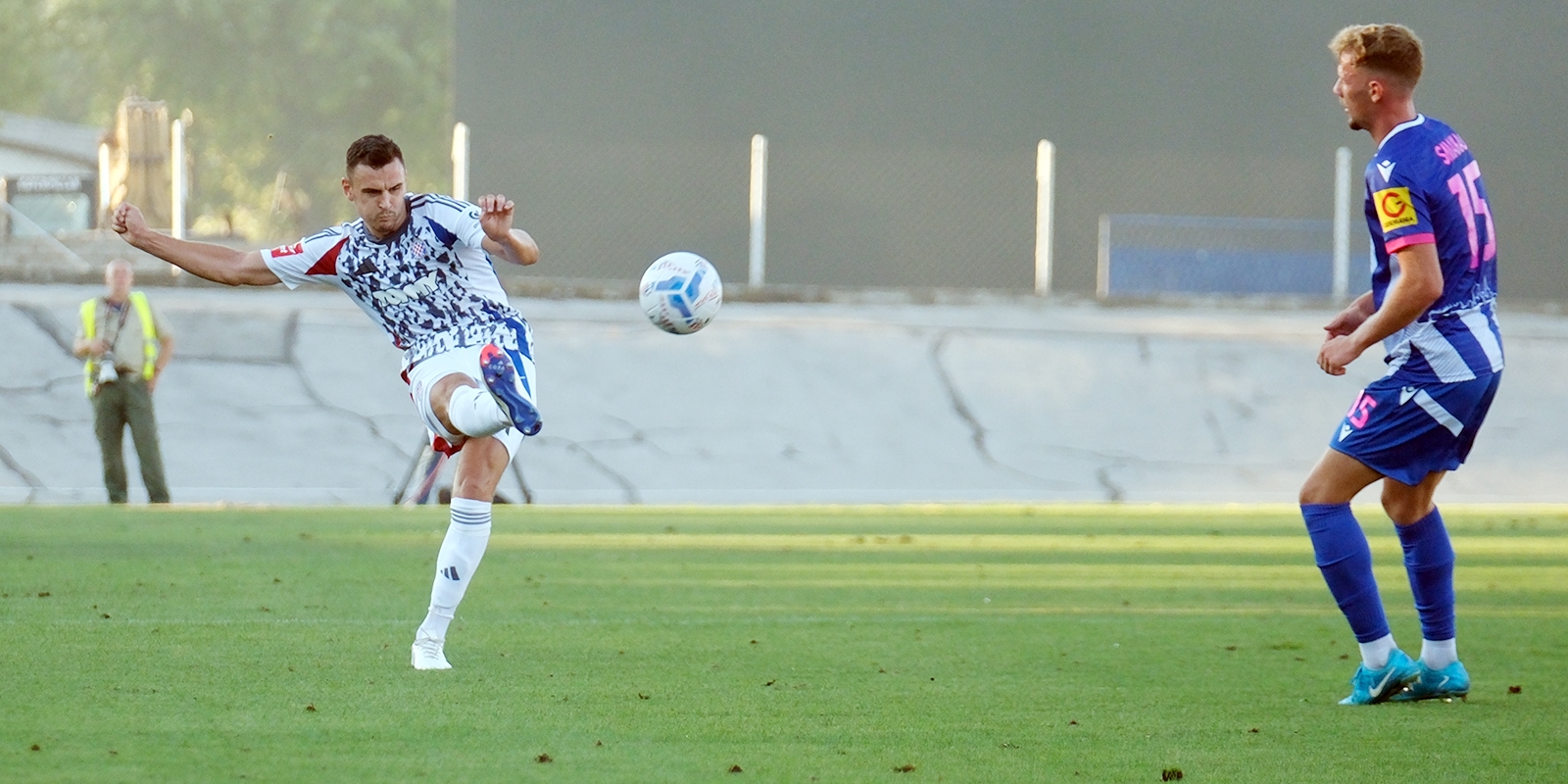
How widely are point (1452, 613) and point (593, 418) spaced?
12604 mm

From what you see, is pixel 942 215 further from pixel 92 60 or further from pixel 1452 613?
pixel 92 60

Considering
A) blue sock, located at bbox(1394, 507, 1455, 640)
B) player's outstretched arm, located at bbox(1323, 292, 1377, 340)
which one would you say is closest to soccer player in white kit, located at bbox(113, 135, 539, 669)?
player's outstretched arm, located at bbox(1323, 292, 1377, 340)

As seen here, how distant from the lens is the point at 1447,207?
5574mm

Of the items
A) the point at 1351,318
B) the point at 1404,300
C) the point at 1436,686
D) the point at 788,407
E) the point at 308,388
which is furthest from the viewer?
the point at 788,407

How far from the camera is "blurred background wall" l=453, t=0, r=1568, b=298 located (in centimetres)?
2139

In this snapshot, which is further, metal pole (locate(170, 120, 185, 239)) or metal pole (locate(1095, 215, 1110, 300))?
metal pole (locate(1095, 215, 1110, 300))

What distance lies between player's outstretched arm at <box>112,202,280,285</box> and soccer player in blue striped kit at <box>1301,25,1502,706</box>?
3.63 meters

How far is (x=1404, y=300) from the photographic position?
17.9ft

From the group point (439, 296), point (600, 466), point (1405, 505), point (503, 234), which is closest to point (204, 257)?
point (439, 296)

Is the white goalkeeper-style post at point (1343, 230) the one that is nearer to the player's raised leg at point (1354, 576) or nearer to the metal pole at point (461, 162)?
the metal pole at point (461, 162)

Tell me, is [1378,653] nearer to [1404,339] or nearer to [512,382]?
[1404,339]

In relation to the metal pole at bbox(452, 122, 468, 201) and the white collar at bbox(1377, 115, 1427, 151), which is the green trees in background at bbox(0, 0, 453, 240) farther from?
the white collar at bbox(1377, 115, 1427, 151)

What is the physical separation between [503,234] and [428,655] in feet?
4.61

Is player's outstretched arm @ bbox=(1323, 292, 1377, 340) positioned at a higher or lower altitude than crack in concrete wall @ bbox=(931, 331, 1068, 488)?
higher
